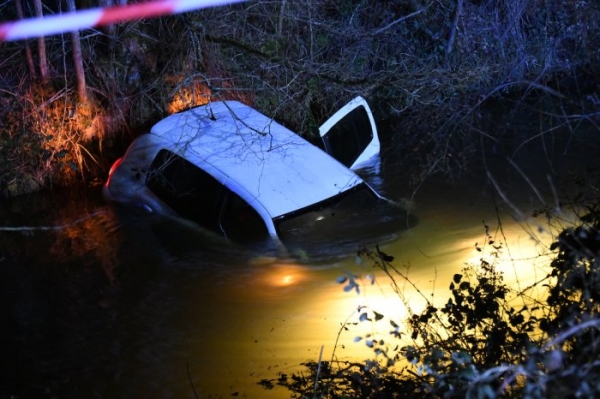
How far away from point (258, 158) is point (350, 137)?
2.02 m

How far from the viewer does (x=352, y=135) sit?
9.32m

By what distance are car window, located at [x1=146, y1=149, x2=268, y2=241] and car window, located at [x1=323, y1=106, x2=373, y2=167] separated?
6.19 ft

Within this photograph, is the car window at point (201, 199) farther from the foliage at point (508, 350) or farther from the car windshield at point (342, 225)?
the foliage at point (508, 350)

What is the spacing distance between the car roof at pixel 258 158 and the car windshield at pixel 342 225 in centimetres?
19

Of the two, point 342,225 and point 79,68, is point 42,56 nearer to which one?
point 79,68

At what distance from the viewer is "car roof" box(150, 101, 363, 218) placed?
725cm

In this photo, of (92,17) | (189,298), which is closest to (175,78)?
(92,17)

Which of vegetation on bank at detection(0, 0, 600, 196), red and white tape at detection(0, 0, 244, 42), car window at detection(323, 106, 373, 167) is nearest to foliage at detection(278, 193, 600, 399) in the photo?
car window at detection(323, 106, 373, 167)

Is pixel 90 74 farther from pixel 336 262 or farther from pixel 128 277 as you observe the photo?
pixel 336 262

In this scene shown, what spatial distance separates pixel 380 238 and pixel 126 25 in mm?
6895

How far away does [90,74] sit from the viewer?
12.0 m

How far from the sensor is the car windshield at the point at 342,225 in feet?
24.2

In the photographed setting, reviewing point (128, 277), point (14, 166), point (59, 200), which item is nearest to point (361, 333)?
point (128, 277)

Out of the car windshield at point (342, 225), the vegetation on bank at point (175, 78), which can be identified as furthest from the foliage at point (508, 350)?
the vegetation on bank at point (175, 78)
